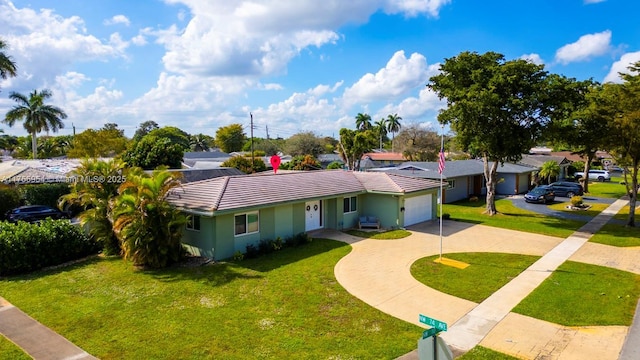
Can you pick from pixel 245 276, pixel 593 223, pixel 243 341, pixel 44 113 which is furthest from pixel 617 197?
pixel 44 113

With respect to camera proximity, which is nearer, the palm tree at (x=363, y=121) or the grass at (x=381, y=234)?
the grass at (x=381, y=234)

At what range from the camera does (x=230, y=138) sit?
109 m

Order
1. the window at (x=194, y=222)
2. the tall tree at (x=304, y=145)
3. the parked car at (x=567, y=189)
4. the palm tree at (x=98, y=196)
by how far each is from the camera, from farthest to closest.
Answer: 1. the tall tree at (x=304, y=145)
2. the parked car at (x=567, y=189)
3. the palm tree at (x=98, y=196)
4. the window at (x=194, y=222)

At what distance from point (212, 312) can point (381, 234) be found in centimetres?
1316

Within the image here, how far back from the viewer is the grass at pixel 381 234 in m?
22.5

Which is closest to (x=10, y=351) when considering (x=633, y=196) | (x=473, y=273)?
(x=473, y=273)

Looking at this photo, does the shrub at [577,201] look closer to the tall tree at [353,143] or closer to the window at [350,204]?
the window at [350,204]

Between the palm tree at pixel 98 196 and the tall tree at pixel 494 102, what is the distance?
2156 cm

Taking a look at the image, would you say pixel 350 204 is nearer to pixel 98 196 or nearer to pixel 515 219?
pixel 515 219

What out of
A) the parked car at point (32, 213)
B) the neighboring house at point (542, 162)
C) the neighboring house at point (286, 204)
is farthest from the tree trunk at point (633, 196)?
the parked car at point (32, 213)

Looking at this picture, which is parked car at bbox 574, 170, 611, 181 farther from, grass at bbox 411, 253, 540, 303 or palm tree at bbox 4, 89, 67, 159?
palm tree at bbox 4, 89, 67, 159

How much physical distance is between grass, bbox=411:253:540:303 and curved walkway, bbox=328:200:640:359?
0.40m

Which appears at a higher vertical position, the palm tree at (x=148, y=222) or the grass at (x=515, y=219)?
the palm tree at (x=148, y=222)

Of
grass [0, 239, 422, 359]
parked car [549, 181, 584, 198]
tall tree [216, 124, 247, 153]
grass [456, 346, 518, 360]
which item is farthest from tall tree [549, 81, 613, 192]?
tall tree [216, 124, 247, 153]
